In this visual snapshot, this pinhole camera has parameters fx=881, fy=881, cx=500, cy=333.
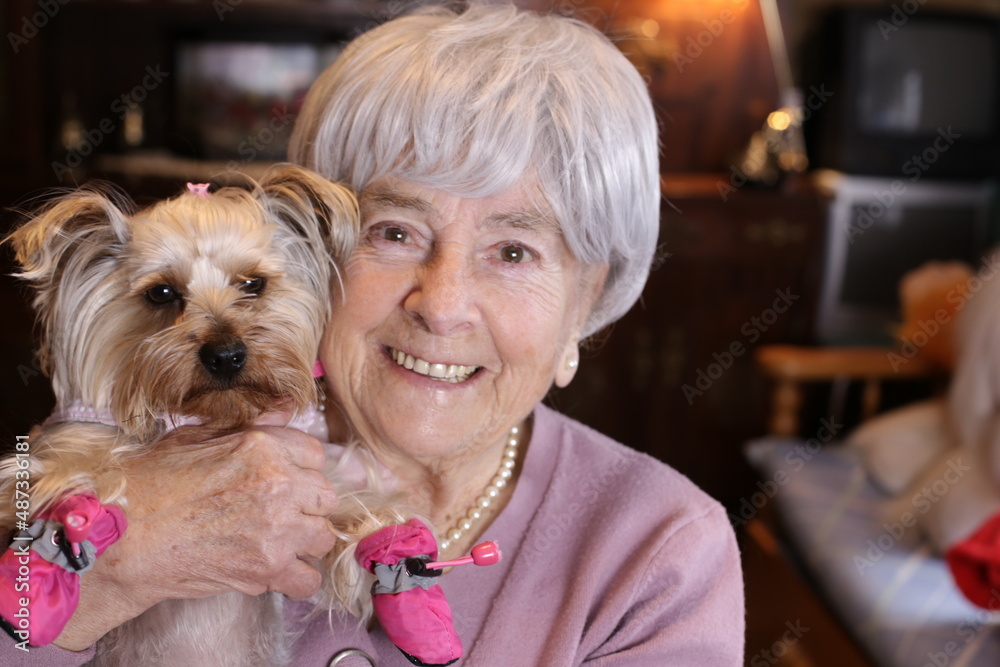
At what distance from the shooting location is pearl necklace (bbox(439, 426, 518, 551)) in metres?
1.34

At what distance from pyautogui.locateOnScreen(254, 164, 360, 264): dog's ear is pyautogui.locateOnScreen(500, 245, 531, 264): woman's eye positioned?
0.67 ft

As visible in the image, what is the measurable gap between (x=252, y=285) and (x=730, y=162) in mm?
3280

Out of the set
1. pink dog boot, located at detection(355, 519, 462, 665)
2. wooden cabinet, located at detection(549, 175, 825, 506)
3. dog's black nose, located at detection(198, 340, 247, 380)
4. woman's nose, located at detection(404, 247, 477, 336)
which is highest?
woman's nose, located at detection(404, 247, 477, 336)

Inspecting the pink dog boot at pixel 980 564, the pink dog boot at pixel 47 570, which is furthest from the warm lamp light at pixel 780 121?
the pink dog boot at pixel 47 570

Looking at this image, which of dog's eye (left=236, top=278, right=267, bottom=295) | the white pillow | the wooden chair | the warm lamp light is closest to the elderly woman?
dog's eye (left=236, top=278, right=267, bottom=295)

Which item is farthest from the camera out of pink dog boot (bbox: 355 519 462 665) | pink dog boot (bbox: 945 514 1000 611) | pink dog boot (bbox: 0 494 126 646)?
pink dog boot (bbox: 945 514 1000 611)

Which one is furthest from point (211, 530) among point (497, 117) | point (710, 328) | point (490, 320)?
point (710, 328)

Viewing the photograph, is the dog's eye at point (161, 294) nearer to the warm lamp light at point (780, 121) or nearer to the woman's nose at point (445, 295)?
the woman's nose at point (445, 295)

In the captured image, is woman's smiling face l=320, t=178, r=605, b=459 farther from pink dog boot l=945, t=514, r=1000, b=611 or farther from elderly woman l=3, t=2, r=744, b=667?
pink dog boot l=945, t=514, r=1000, b=611

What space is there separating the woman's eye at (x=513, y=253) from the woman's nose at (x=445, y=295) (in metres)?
0.06

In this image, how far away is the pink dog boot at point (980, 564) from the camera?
1.89m

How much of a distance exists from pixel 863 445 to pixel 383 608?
2.16 meters

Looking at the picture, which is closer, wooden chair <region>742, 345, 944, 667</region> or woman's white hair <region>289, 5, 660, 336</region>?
woman's white hair <region>289, 5, 660, 336</region>

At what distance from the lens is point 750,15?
160 inches
